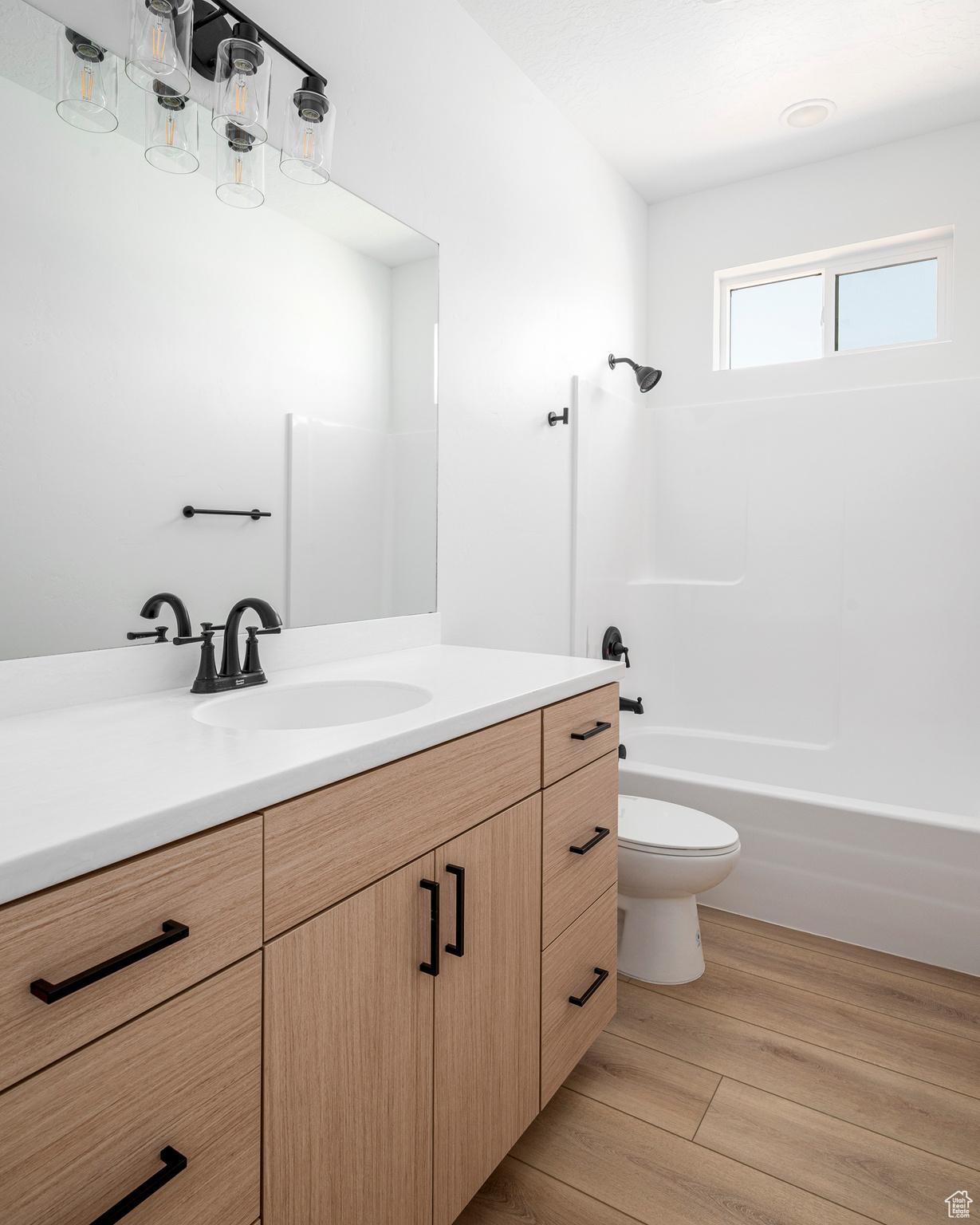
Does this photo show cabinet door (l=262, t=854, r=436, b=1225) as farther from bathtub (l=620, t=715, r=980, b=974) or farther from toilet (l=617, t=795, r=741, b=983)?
bathtub (l=620, t=715, r=980, b=974)

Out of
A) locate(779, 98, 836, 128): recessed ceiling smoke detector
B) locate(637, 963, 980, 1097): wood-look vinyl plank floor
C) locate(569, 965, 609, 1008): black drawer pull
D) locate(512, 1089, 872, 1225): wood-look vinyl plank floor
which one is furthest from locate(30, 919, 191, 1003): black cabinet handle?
locate(779, 98, 836, 128): recessed ceiling smoke detector

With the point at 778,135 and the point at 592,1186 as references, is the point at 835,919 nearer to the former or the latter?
the point at 592,1186

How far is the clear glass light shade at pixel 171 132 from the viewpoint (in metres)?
1.13

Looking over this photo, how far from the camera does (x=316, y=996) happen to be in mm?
775

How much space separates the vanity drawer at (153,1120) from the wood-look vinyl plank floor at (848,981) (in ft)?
5.22

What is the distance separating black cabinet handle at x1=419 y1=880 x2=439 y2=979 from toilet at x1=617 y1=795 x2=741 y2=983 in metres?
0.95

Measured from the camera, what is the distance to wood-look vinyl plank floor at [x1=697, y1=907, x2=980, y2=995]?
1840mm

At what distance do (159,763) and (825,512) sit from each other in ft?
8.73

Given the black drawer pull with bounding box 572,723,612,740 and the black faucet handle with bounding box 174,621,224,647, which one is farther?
the black drawer pull with bounding box 572,723,612,740

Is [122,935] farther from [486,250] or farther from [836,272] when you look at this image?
[836,272]

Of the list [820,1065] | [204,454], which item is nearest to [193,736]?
[204,454]

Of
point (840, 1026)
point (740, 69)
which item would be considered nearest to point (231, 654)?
point (840, 1026)

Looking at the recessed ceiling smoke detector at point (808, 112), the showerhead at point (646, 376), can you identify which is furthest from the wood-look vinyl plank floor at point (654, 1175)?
the recessed ceiling smoke detector at point (808, 112)

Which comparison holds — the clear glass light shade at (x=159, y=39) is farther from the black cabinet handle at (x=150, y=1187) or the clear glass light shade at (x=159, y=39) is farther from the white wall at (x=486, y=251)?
the black cabinet handle at (x=150, y=1187)
